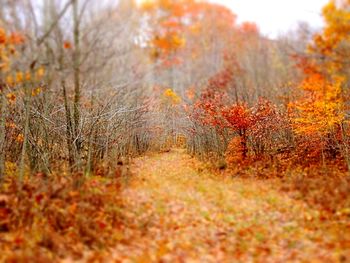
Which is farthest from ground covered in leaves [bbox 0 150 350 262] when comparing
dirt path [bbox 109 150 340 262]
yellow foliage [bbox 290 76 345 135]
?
yellow foliage [bbox 290 76 345 135]

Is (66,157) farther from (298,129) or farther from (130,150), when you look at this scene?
(298,129)

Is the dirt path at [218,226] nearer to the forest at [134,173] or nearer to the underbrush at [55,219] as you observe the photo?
the forest at [134,173]

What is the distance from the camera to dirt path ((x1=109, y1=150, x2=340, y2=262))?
5.95 m

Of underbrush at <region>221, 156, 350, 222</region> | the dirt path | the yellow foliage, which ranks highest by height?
the yellow foliage

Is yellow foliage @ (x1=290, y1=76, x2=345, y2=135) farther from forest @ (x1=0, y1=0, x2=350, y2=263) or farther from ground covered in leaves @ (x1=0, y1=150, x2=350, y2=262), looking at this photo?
ground covered in leaves @ (x1=0, y1=150, x2=350, y2=262)

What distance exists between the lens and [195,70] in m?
40.6

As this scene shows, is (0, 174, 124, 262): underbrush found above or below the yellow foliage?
below

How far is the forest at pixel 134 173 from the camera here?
6316 mm

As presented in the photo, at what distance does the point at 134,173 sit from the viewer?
11664 mm

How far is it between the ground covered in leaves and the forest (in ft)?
0.10

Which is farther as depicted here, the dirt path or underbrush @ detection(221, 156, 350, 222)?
underbrush @ detection(221, 156, 350, 222)

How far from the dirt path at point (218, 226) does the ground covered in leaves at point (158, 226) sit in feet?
0.06

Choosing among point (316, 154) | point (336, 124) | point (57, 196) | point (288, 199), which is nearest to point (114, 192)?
point (57, 196)

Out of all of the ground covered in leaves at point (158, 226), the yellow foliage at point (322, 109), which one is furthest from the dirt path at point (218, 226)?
the yellow foliage at point (322, 109)
